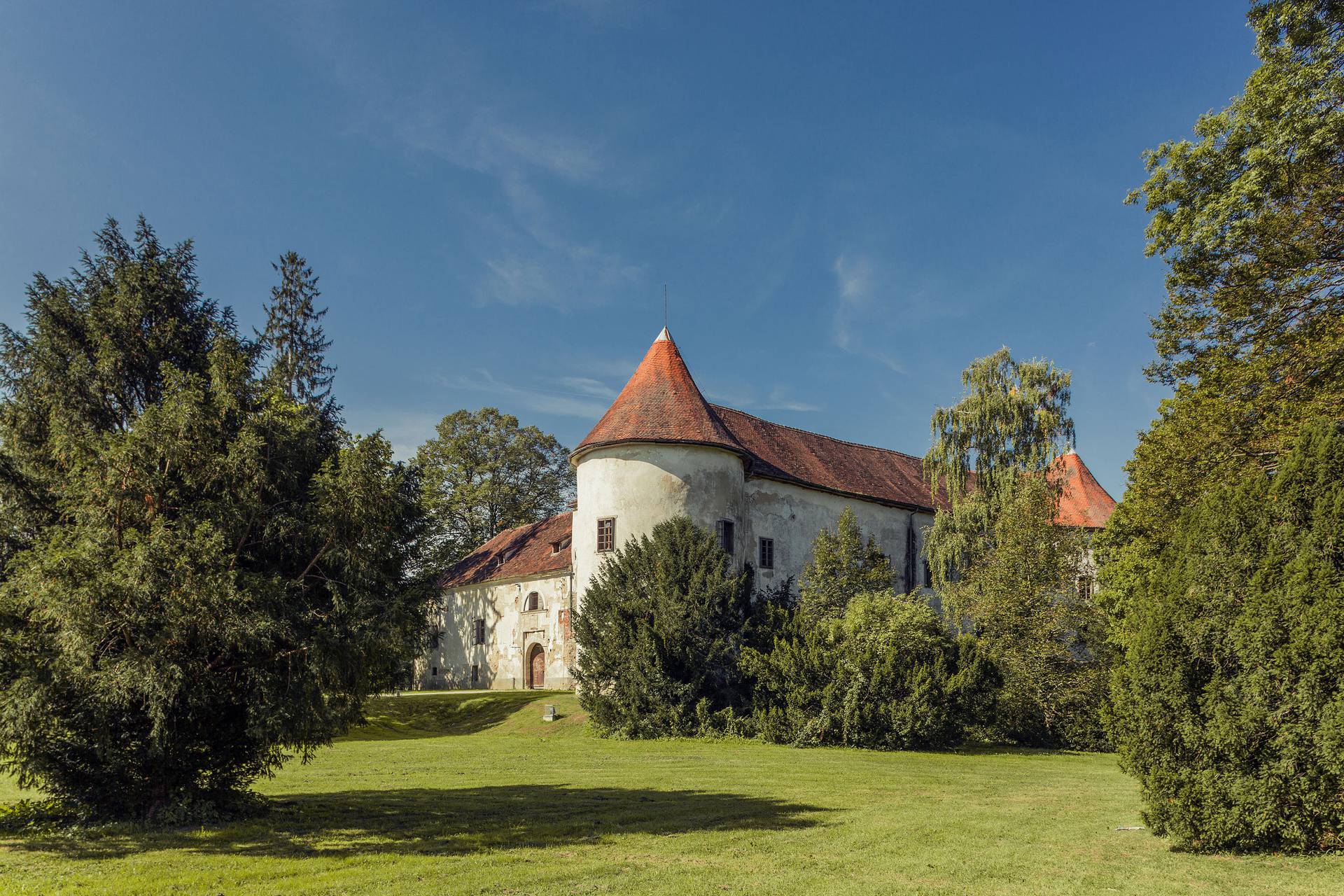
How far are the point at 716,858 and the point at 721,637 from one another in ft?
53.8

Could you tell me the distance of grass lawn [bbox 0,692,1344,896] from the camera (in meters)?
8.31

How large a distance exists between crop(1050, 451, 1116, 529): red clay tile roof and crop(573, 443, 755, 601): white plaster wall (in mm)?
19358

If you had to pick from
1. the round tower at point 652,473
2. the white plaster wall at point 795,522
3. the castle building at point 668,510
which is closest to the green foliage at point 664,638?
the castle building at point 668,510

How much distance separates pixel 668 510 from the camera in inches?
1212

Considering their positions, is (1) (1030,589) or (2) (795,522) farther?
(2) (795,522)

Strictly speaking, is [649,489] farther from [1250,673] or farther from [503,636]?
[1250,673]

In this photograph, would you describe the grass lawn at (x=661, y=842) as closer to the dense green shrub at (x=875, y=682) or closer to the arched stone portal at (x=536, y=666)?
the dense green shrub at (x=875, y=682)

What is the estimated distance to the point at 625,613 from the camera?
87.7ft

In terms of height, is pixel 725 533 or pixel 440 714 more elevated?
pixel 725 533

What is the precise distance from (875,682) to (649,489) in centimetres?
1066

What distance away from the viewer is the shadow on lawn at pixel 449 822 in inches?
384

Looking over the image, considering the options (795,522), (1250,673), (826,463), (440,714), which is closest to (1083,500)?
(826,463)

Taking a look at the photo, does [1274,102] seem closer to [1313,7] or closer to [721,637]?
[1313,7]

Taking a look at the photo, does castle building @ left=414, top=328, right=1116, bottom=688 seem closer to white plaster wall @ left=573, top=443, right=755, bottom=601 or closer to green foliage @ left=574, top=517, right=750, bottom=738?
white plaster wall @ left=573, top=443, right=755, bottom=601
